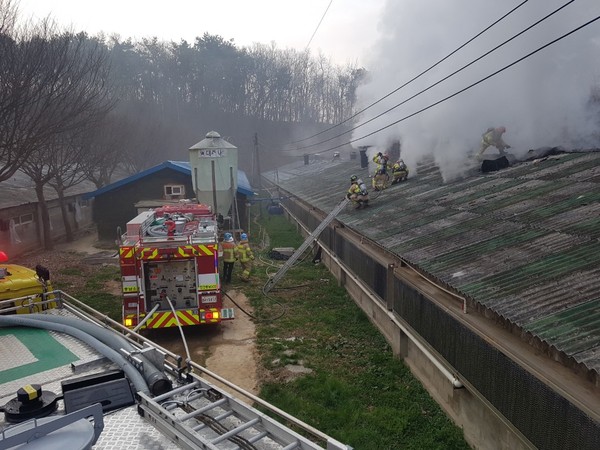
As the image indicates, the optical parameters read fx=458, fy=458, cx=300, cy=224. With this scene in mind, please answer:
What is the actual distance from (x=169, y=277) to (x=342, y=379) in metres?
4.69

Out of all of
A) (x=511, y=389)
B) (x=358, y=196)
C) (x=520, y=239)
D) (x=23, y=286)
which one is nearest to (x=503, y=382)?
(x=511, y=389)

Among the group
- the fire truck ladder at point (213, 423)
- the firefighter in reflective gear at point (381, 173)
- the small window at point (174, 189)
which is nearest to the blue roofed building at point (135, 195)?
the small window at point (174, 189)

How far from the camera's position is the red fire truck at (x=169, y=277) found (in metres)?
10.0

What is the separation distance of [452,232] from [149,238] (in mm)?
6447

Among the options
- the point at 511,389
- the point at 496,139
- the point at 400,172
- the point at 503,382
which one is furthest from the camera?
the point at 400,172

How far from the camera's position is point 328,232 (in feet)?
52.4

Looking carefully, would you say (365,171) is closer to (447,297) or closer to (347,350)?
(347,350)

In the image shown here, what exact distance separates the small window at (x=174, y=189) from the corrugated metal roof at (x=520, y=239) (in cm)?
1357

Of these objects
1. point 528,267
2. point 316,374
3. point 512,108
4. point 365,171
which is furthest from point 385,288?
point 365,171

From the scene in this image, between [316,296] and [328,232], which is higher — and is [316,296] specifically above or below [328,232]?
below

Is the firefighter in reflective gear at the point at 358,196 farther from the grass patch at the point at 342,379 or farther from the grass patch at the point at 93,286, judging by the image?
the grass patch at the point at 93,286

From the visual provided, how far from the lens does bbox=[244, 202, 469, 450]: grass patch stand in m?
6.67

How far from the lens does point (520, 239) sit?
7508mm

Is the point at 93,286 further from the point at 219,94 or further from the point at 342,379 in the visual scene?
the point at 219,94
